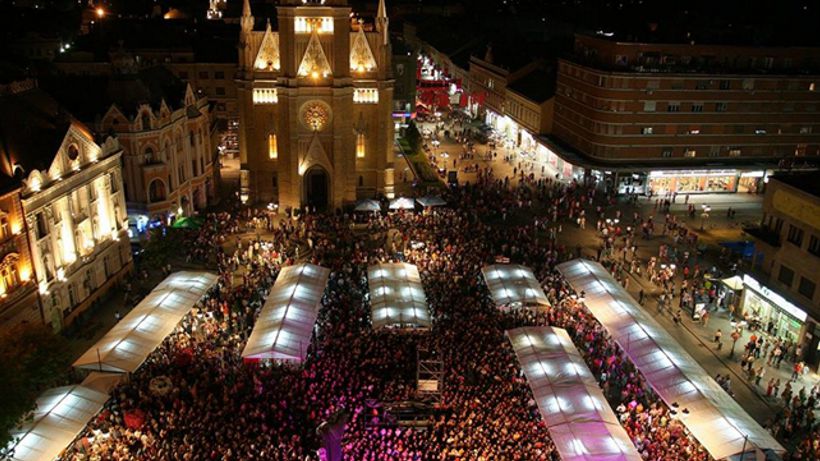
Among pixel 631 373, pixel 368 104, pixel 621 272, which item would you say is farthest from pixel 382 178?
pixel 631 373

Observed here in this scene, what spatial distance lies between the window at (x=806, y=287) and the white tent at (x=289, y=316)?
2670 cm

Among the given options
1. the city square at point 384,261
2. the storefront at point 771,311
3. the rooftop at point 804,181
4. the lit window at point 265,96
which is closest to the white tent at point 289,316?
the city square at point 384,261

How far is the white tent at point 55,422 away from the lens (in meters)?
25.4

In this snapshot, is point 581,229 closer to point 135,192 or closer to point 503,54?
point 135,192

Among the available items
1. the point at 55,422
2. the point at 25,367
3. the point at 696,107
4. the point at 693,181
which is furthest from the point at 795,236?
the point at 25,367

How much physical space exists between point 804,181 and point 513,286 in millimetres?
17510

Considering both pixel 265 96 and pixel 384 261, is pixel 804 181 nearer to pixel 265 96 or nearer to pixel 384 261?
pixel 384 261

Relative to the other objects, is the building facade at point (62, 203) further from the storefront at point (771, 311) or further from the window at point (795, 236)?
the window at point (795, 236)

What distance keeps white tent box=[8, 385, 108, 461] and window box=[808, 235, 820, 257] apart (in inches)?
1419

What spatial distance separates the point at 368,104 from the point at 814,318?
40.4 meters

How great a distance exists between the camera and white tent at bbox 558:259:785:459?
26922 millimetres

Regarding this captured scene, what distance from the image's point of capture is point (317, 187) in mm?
62562

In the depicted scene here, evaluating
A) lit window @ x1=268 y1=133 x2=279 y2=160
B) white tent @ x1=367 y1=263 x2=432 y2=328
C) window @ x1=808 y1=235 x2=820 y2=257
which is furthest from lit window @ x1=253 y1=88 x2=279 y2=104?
window @ x1=808 y1=235 x2=820 y2=257

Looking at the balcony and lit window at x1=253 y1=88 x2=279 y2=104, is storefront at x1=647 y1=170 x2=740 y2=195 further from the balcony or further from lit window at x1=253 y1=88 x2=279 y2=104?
lit window at x1=253 y1=88 x2=279 y2=104
